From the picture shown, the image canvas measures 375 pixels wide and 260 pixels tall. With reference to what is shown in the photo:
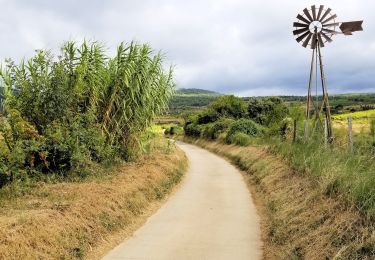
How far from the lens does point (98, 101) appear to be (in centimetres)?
1591

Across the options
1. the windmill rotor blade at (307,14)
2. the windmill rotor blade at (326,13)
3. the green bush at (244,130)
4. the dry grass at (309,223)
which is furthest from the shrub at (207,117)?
the dry grass at (309,223)

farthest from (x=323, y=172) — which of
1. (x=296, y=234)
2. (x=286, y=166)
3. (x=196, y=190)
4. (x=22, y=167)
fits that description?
(x=22, y=167)

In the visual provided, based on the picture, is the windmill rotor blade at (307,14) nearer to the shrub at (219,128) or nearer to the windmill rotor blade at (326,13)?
the windmill rotor blade at (326,13)

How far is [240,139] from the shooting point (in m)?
33.8

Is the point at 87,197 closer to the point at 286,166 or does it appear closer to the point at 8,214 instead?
the point at 8,214

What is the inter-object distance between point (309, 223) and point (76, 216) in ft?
15.5

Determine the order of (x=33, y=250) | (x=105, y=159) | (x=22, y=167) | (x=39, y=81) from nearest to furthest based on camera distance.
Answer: (x=33, y=250)
(x=22, y=167)
(x=39, y=81)
(x=105, y=159)

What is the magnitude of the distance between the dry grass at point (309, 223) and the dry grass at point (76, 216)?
10.9 ft

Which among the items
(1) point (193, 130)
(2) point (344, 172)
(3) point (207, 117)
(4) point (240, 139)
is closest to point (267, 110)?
(3) point (207, 117)

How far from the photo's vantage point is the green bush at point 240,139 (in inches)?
1276

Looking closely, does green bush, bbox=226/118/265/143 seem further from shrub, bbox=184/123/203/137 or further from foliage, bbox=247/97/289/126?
shrub, bbox=184/123/203/137

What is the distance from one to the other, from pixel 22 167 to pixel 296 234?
24.0ft

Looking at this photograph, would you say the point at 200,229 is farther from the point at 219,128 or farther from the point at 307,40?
the point at 219,128

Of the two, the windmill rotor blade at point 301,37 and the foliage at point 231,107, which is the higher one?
the windmill rotor blade at point 301,37
